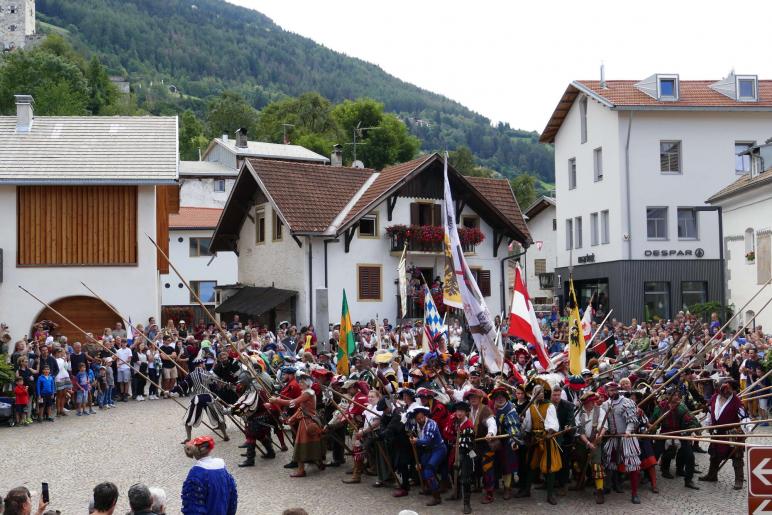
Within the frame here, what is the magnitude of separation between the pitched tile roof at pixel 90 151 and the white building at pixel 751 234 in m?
18.0

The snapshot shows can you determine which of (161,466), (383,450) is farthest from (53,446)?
(383,450)

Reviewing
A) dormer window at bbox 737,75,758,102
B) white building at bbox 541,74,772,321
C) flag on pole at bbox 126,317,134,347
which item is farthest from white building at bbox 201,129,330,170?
flag on pole at bbox 126,317,134,347

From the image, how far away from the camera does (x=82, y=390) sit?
71.7ft

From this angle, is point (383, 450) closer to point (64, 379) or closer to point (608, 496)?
point (608, 496)

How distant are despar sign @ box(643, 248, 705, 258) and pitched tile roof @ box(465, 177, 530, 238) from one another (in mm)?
5563

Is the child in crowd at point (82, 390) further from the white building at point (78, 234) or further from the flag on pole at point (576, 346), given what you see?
the flag on pole at point (576, 346)

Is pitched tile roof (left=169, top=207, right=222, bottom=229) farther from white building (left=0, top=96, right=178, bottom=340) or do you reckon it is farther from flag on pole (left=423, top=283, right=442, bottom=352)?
flag on pole (left=423, top=283, right=442, bottom=352)

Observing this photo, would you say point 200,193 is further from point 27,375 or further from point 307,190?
point 27,375

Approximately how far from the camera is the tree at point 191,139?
3818 inches

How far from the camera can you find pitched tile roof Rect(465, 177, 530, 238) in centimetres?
3922

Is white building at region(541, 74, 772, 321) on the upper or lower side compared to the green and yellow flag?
upper

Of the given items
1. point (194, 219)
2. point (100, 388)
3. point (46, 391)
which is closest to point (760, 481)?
point (46, 391)

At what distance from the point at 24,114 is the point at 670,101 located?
85.3 ft

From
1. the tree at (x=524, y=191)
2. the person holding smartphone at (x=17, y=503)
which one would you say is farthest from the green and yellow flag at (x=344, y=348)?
the tree at (x=524, y=191)
